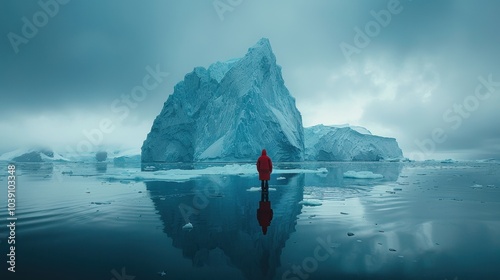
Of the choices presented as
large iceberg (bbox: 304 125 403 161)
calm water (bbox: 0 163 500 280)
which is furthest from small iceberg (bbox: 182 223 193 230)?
large iceberg (bbox: 304 125 403 161)

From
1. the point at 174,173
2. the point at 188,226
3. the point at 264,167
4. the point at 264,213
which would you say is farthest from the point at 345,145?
the point at 188,226

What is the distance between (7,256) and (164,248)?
2.07 meters

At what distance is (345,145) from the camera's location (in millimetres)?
85625

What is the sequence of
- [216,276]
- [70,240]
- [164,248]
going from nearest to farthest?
[216,276] < [164,248] < [70,240]

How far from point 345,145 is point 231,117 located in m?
42.3

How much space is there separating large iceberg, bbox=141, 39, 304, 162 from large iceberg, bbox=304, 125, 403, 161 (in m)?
21.1

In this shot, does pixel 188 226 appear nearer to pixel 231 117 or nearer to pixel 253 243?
pixel 253 243

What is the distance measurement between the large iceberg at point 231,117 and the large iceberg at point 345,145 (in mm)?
21104

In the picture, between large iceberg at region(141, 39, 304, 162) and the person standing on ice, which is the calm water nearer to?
the person standing on ice

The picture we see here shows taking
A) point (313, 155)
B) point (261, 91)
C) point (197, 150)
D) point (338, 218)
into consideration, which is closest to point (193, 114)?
point (197, 150)

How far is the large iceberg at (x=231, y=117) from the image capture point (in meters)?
53.6

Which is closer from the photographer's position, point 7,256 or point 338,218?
point 7,256

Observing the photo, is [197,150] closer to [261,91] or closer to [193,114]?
[193,114]

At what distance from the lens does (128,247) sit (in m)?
4.56
